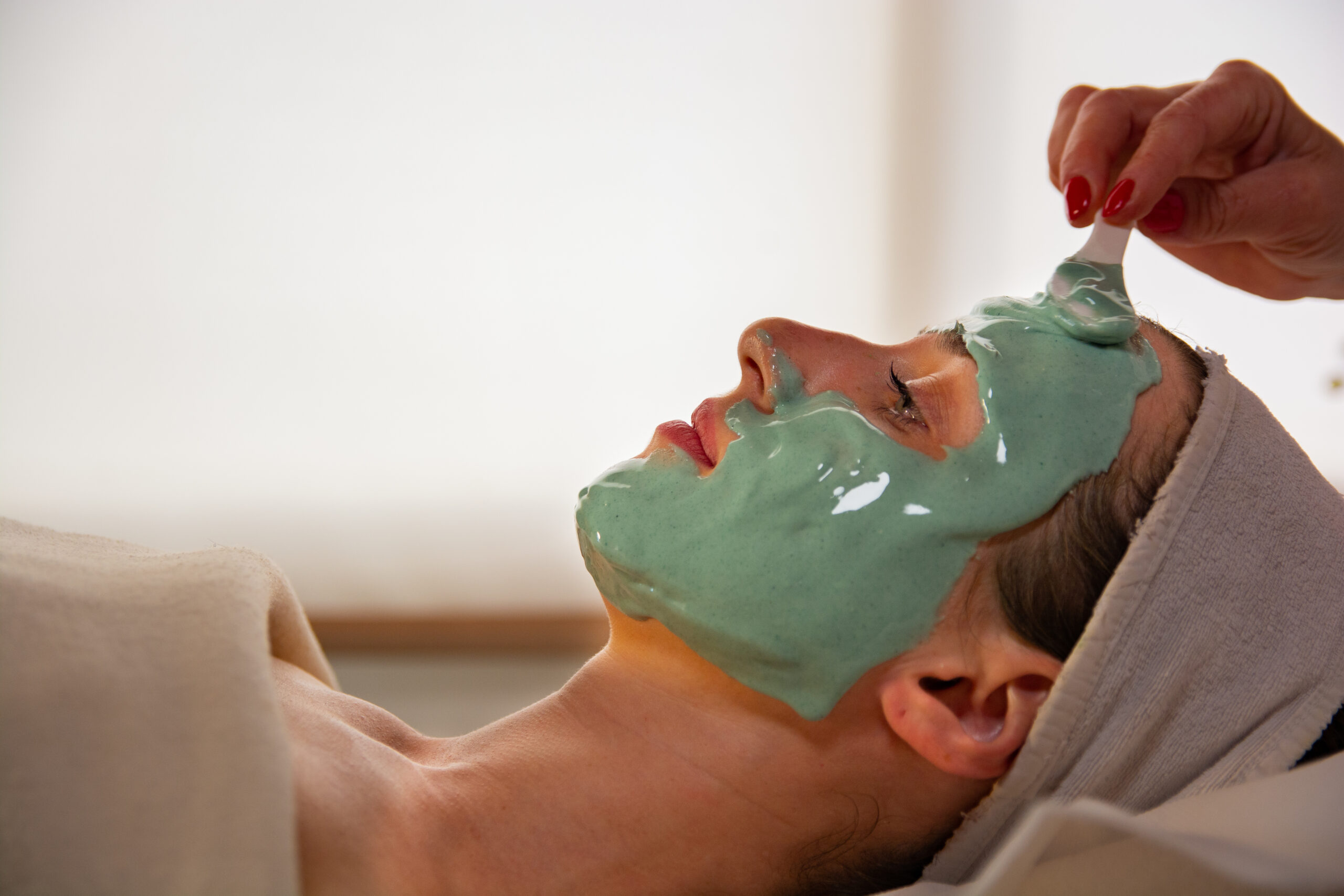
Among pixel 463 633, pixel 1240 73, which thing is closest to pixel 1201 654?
pixel 1240 73

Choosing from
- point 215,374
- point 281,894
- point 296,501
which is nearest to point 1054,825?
point 281,894

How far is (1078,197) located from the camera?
94 centimetres

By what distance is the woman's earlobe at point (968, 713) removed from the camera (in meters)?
0.69

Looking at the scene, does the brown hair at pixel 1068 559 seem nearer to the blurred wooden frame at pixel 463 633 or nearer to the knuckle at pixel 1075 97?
the knuckle at pixel 1075 97

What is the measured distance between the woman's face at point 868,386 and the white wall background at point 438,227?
0.86 metres

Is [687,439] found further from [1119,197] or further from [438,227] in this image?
[438,227]

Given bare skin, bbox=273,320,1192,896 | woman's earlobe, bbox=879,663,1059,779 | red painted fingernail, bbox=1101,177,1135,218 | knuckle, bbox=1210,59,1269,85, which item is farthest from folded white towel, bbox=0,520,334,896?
knuckle, bbox=1210,59,1269,85

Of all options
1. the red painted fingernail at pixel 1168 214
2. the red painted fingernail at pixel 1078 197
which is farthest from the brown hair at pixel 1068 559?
the red painted fingernail at pixel 1168 214

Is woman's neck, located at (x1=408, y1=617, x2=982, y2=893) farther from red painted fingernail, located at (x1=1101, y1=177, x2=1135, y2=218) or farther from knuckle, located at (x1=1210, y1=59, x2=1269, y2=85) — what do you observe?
knuckle, located at (x1=1210, y1=59, x2=1269, y2=85)

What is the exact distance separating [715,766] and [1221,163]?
3.19ft

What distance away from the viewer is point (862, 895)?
762 mm

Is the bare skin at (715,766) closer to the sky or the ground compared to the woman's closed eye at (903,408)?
closer to the ground

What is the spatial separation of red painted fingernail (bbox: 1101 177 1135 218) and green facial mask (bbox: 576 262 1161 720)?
0.20 metres

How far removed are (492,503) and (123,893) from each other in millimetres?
1144
